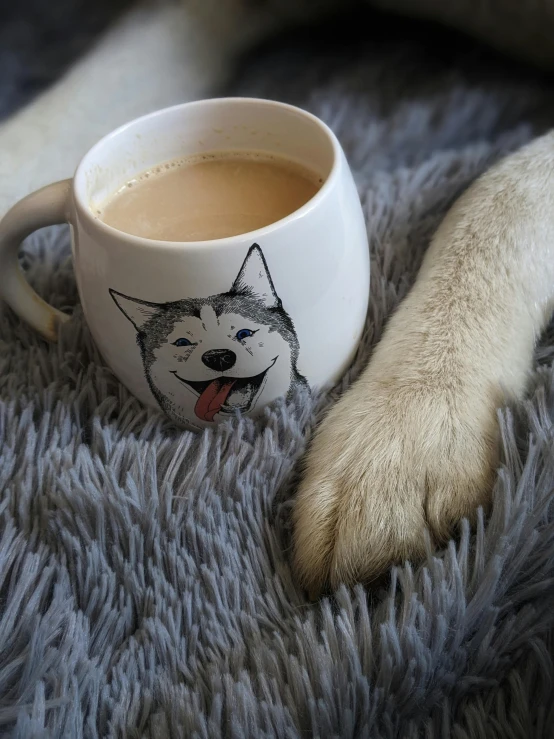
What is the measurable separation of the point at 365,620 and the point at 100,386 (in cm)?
27

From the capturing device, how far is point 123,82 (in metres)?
0.77

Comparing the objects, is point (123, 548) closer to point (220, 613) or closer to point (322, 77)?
point (220, 613)

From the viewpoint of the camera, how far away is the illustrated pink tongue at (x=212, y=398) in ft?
1.47

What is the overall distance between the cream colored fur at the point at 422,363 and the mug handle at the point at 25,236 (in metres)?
0.18

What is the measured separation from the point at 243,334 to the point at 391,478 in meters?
0.13

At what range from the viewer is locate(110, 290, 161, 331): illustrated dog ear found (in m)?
0.42

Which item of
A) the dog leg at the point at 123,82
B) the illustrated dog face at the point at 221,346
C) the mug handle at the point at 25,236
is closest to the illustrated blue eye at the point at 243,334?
the illustrated dog face at the point at 221,346

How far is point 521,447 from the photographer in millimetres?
428

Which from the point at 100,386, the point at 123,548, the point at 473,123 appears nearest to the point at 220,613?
the point at 123,548

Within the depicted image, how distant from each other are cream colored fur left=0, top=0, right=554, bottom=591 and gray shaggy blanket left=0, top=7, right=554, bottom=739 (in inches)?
0.7

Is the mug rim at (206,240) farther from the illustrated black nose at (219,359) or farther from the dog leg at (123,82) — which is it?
the dog leg at (123,82)

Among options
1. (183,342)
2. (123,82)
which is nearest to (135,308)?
(183,342)

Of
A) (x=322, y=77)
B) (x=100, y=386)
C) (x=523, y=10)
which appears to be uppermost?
(x=523, y=10)

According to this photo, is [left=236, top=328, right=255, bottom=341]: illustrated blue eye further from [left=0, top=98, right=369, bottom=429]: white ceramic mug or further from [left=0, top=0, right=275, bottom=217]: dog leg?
[left=0, top=0, right=275, bottom=217]: dog leg
